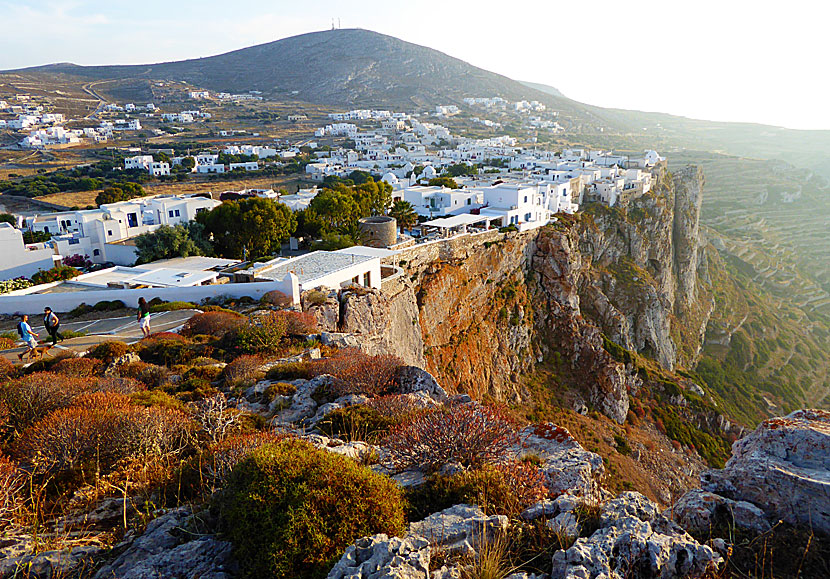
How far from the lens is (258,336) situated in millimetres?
13500

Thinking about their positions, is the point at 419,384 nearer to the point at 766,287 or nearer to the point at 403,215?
the point at 403,215

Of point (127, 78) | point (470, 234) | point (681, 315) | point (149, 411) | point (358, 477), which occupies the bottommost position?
point (681, 315)

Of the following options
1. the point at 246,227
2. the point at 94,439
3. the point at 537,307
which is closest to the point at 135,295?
the point at 246,227

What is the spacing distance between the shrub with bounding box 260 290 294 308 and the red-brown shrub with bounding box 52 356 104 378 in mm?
6685

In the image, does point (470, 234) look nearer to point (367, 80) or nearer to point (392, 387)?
point (392, 387)

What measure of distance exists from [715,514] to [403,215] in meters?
29.6

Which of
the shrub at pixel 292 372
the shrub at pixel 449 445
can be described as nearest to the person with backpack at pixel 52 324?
the shrub at pixel 292 372

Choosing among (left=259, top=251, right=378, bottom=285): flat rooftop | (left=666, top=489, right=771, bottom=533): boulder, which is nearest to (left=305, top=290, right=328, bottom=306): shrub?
(left=259, top=251, right=378, bottom=285): flat rooftop

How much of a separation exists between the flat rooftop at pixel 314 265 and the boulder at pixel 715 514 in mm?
15916

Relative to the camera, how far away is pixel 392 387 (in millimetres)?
9914

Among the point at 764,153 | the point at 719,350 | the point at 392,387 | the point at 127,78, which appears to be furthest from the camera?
the point at 764,153

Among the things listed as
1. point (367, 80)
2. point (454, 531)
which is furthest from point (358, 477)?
point (367, 80)

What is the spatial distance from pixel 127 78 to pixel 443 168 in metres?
147

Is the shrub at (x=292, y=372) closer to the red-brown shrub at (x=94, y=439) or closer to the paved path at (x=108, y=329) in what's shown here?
the red-brown shrub at (x=94, y=439)
